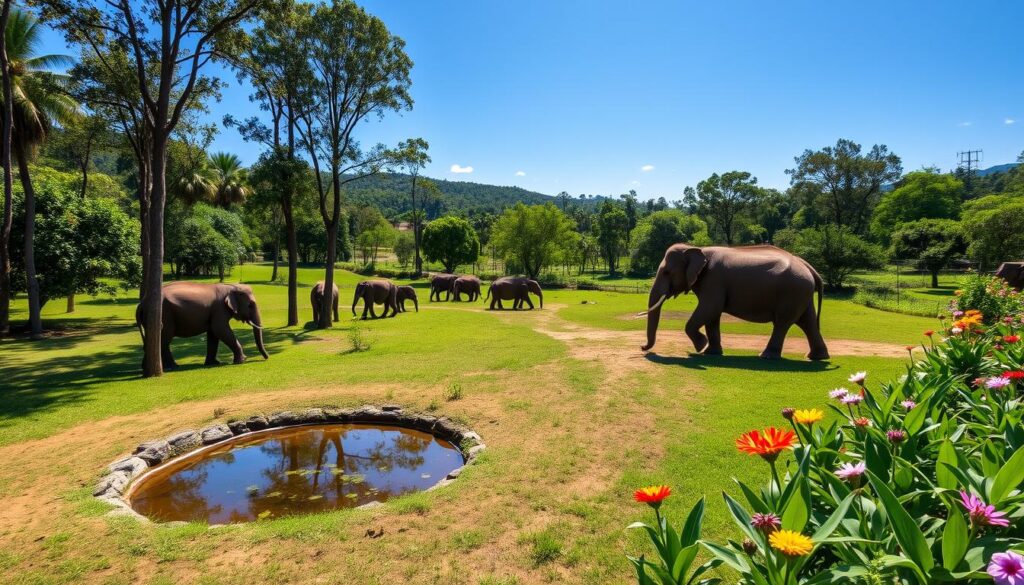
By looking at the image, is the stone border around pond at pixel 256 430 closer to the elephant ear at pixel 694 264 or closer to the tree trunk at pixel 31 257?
the elephant ear at pixel 694 264

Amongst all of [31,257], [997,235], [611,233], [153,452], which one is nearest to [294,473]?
[153,452]

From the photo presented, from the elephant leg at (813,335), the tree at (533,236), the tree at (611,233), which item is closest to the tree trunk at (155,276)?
the elephant leg at (813,335)

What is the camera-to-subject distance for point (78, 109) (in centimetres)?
2002

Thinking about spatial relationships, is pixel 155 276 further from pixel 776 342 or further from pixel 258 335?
pixel 776 342

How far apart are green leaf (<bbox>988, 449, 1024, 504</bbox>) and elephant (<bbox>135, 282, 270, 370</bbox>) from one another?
14.3 m

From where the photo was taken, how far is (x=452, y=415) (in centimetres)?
812

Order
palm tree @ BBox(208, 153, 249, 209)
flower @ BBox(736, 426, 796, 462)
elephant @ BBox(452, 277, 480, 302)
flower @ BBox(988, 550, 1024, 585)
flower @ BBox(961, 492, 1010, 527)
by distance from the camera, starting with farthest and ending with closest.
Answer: palm tree @ BBox(208, 153, 249, 209) < elephant @ BBox(452, 277, 480, 302) < flower @ BBox(736, 426, 796, 462) < flower @ BBox(961, 492, 1010, 527) < flower @ BBox(988, 550, 1024, 585)

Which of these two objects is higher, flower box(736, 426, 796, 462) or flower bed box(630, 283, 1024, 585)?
flower box(736, 426, 796, 462)

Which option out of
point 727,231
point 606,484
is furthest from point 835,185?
point 606,484

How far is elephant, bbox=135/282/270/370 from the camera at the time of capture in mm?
12242

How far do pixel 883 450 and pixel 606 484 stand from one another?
11.0 feet

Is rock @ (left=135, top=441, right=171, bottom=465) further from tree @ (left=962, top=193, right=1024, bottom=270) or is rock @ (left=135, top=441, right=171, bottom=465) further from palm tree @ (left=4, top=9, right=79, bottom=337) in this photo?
tree @ (left=962, top=193, right=1024, bottom=270)

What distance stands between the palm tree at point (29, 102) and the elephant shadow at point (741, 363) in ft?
66.1

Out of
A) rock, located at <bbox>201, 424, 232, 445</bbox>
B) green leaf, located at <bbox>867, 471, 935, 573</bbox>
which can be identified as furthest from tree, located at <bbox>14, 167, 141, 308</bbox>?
green leaf, located at <bbox>867, 471, 935, 573</bbox>
